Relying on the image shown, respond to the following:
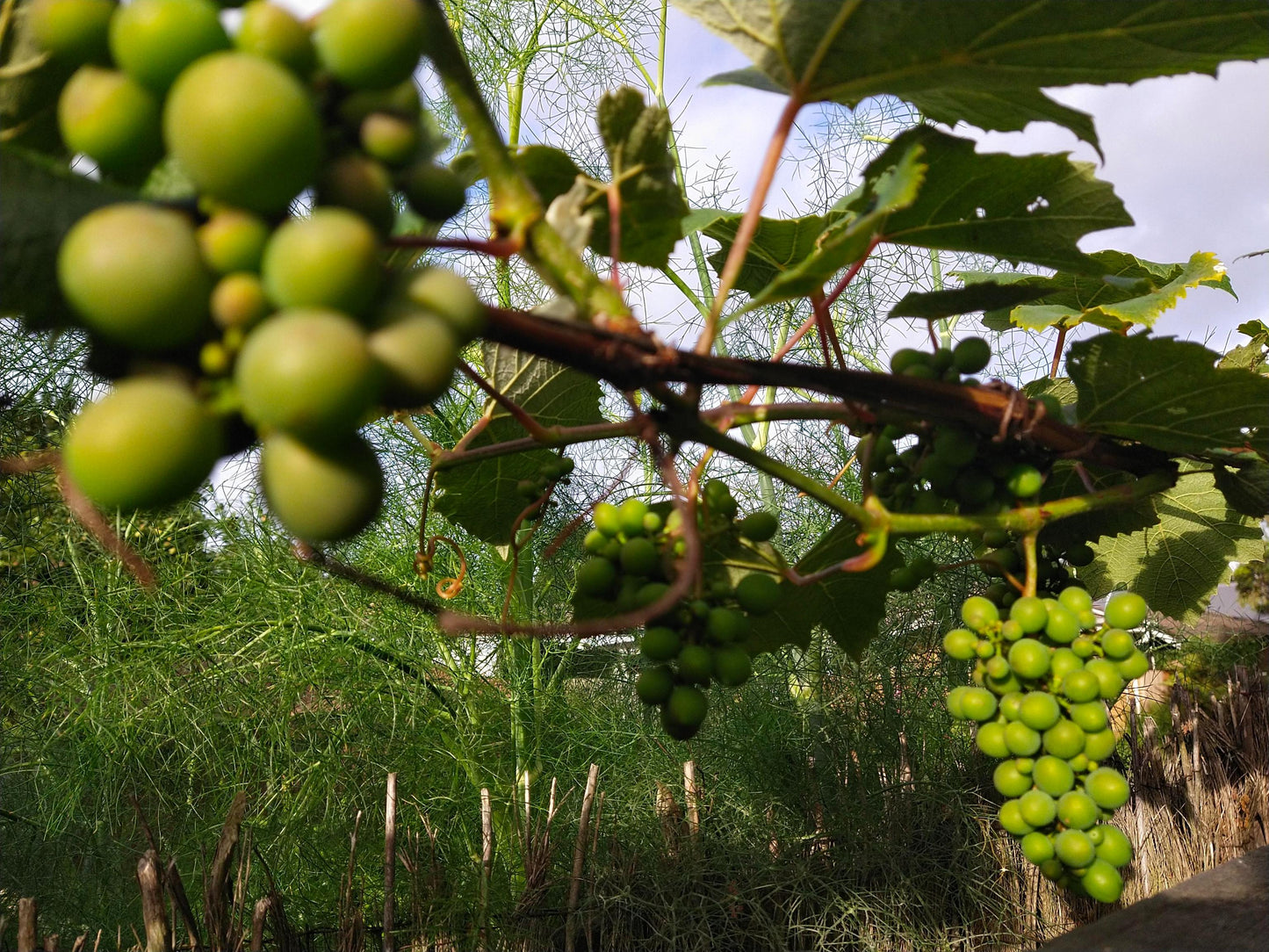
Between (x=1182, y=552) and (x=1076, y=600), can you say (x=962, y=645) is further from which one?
(x=1182, y=552)

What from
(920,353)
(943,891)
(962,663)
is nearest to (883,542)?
(920,353)

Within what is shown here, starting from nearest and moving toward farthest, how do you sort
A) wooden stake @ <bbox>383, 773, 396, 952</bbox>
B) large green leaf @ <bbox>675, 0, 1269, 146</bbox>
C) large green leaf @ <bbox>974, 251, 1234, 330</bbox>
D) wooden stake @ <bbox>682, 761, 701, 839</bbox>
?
large green leaf @ <bbox>675, 0, 1269, 146</bbox>, large green leaf @ <bbox>974, 251, 1234, 330</bbox>, wooden stake @ <bbox>383, 773, 396, 952</bbox>, wooden stake @ <bbox>682, 761, 701, 839</bbox>

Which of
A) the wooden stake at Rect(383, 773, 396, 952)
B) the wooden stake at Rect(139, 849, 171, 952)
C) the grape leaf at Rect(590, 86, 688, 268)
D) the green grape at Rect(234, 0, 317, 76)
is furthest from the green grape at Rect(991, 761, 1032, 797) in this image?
the wooden stake at Rect(383, 773, 396, 952)

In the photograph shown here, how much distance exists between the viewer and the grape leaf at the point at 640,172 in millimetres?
287

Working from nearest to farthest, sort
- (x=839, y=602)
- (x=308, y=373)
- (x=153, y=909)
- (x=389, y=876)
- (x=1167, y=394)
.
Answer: (x=308, y=373) < (x=1167, y=394) < (x=839, y=602) < (x=153, y=909) < (x=389, y=876)

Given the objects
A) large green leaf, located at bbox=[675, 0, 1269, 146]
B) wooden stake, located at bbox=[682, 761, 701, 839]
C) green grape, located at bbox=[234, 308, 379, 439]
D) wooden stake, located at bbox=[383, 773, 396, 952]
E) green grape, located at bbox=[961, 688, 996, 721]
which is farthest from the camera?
wooden stake, located at bbox=[682, 761, 701, 839]

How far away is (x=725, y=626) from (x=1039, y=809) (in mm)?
173

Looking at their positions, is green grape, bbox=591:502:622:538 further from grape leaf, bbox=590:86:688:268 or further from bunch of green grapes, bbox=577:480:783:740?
grape leaf, bbox=590:86:688:268

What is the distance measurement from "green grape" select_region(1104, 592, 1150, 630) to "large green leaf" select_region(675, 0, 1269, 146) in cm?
22

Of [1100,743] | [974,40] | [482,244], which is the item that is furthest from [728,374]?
[1100,743]

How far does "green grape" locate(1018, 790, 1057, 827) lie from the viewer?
Answer: 0.36 metres

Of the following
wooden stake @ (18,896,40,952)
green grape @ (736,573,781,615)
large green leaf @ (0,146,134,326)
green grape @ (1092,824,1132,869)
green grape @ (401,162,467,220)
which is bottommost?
wooden stake @ (18,896,40,952)

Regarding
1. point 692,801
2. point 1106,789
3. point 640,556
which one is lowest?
point 692,801

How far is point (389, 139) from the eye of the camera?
0.55ft
